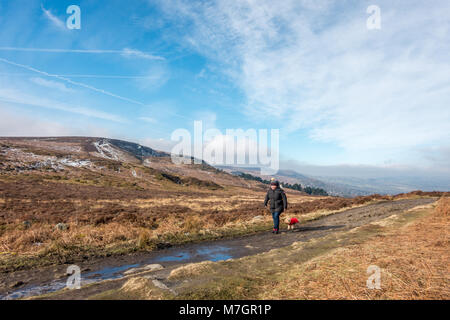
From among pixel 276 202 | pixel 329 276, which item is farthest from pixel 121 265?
pixel 276 202

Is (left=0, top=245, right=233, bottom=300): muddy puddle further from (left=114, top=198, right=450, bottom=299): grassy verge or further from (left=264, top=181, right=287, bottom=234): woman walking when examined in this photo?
(left=264, top=181, right=287, bottom=234): woman walking

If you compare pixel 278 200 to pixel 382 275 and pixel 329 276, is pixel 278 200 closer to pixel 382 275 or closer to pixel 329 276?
pixel 329 276

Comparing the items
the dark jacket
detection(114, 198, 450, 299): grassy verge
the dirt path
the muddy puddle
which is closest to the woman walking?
the dark jacket

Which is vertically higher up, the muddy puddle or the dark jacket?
the dark jacket

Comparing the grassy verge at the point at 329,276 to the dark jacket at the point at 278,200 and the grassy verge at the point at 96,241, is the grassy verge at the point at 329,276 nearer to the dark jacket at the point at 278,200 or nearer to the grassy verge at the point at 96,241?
the grassy verge at the point at 96,241

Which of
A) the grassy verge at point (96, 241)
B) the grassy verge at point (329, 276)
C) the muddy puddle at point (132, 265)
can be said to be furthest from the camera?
the grassy verge at point (96, 241)

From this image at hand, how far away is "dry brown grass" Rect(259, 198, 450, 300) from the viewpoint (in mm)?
3666

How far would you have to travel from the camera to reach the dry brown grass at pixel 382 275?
3666mm

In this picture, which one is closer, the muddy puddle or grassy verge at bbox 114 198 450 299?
grassy verge at bbox 114 198 450 299

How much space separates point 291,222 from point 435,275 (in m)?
9.28

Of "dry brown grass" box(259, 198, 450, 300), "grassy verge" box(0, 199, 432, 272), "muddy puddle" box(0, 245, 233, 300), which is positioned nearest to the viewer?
"dry brown grass" box(259, 198, 450, 300)

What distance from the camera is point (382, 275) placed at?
420 centimetres

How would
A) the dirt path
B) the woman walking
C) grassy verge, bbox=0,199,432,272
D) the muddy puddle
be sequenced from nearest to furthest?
the dirt path < the muddy puddle < grassy verge, bbox=0,199,432,272 < the woman walking

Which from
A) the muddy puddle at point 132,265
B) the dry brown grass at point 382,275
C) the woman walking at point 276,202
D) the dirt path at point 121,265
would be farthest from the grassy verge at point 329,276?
the woman walking at point 276,202
